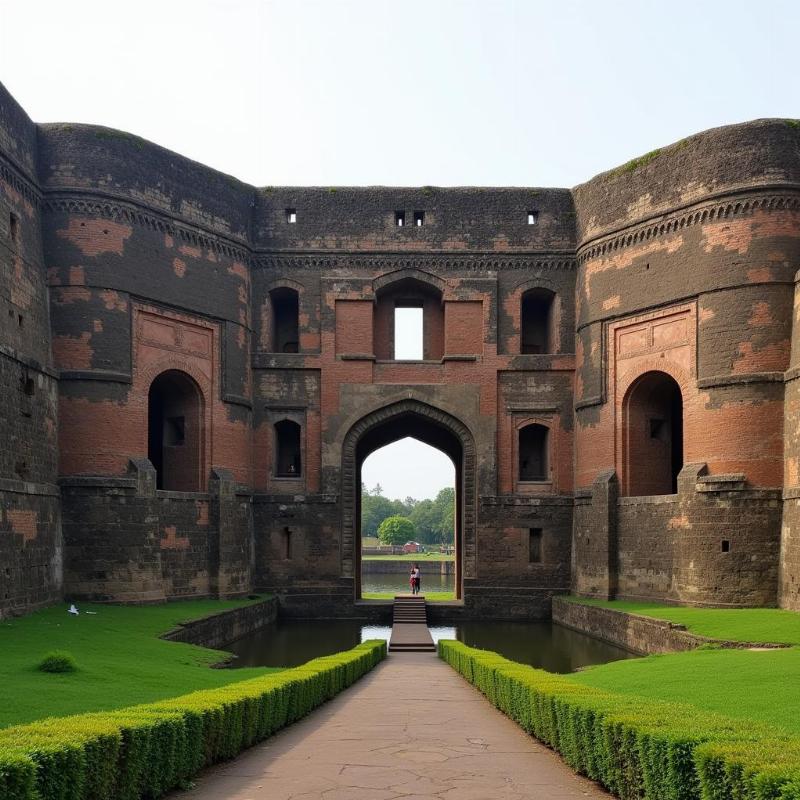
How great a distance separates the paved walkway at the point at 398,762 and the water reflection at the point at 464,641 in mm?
6907

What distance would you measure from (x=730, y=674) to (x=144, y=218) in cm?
1579

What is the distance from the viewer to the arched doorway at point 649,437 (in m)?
22.4

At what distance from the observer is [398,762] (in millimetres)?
6805

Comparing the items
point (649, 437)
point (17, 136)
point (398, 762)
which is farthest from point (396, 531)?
point (398, 762)

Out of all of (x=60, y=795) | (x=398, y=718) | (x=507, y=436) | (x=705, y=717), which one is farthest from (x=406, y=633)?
(x=60, y=795)

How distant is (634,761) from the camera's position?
600 cm

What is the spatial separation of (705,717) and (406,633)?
14294mm

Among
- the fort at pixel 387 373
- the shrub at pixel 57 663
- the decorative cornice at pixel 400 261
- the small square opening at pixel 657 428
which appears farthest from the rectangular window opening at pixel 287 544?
the shrub at pixel 57 663

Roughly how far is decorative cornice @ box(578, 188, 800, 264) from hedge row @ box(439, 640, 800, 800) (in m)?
14.0

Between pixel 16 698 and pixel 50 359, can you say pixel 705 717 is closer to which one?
pixel 16 698

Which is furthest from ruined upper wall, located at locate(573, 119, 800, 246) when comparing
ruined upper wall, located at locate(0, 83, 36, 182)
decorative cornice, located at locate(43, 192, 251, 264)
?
ruined upper wall, located at locate(0, 83, 36, 182)

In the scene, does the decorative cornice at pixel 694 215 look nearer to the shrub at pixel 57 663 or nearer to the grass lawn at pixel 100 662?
the grass lawn at pixel 100 662

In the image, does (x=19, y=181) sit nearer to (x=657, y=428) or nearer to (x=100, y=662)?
(x=100, y=662)

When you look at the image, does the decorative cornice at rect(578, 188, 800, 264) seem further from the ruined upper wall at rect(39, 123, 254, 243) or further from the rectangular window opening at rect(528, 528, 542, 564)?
the ruined upper wall at rect(39, 123, 254, 243)
